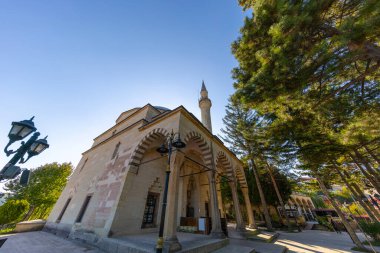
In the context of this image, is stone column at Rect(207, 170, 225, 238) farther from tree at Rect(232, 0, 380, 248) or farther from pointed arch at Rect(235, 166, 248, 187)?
pointed arch at Rect(235, 166, 248, 187)

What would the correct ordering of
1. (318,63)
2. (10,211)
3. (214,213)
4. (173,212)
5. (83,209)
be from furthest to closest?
1. (10,211)
2. (83,209)
3. (214,213)
4. (173,212)
5. (318,63)

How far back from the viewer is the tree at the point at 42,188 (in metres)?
21.0

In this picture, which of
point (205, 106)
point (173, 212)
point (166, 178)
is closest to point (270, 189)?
point (205, 106)

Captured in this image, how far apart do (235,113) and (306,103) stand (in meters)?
12.2

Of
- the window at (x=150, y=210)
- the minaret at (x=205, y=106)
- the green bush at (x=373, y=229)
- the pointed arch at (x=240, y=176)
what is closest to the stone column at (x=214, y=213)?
the window at (x=150, y=210)

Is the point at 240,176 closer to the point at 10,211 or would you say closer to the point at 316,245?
the point at 316,245

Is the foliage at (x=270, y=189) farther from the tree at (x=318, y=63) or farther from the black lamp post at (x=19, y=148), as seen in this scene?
the black lamp post at (x=19, y=148)

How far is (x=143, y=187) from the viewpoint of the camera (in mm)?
8945

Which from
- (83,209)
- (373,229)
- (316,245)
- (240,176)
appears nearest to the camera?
(316,245)

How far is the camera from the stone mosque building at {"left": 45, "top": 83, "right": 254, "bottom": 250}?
7.35 meters

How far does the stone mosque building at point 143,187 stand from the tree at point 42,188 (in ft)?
45.7

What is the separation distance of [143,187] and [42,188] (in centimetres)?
2314

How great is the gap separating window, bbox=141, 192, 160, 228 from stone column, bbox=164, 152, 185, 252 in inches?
150

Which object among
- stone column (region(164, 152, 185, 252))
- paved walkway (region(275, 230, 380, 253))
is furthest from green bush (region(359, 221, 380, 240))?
stone column (region(164, 152, 185, 252))
